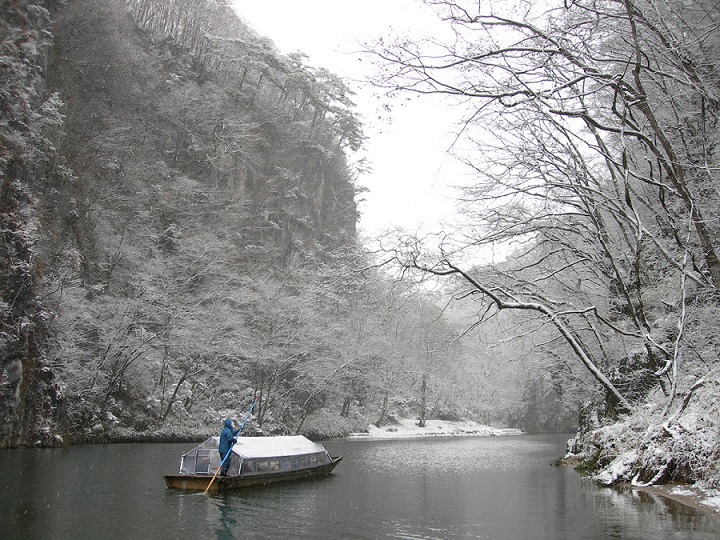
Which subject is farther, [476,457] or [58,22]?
[58,22]

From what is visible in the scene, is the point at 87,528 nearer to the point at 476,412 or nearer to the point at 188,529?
the point at 188,529

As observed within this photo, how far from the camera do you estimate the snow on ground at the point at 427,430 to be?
4350 cm

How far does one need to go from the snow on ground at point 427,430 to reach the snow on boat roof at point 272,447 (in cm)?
2169

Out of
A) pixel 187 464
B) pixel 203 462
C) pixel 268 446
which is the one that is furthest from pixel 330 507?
pixel 268 446

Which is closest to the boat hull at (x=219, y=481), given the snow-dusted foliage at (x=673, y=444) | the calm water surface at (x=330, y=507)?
the calm water surface at (x=330, y=507)

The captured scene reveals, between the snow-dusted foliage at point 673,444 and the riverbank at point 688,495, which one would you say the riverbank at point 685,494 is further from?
the snow-dusted foliage at point 673,444

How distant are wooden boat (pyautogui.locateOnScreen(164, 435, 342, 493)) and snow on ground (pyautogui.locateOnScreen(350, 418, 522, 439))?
2231 cm

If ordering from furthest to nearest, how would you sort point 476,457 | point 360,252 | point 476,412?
point 476,412
point 476,457
point 360,252

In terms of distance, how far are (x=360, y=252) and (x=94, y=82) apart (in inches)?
1158

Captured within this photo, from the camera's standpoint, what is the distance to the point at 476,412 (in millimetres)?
64188

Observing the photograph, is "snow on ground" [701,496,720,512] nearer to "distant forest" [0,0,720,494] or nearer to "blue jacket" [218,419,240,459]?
"distant forest" [0,0,720,494]

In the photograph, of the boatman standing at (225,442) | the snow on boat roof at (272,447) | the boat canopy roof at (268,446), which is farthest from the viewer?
the snow on boat roof at (272,447)

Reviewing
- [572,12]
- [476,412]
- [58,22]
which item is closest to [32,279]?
→ [58,22]

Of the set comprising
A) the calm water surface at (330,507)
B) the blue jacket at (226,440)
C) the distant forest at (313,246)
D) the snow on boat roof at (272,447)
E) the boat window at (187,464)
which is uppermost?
the distant forest at (313,246)
